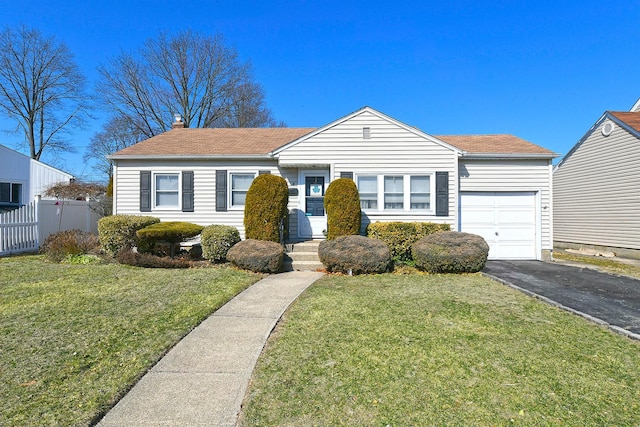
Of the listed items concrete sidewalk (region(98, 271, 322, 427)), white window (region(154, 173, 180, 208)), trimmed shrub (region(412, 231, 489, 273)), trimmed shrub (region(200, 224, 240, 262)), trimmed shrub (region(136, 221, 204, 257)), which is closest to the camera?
concrete sidewalk (region(98, 271, 322, 427))

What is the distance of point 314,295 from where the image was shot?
20.8ft

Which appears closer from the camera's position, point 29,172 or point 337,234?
point 337,234

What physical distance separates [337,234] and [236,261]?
285 cm

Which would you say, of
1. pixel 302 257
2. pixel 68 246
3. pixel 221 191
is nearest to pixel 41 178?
pixel 68 246

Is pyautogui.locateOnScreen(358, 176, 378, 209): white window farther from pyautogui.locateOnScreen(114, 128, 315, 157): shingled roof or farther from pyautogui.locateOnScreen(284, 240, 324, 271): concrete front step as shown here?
pyautogui.locateOnScreen(114, 128, 315, 157): shingled roof

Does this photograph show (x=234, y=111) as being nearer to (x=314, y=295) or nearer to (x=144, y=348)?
(x=314, y=295)

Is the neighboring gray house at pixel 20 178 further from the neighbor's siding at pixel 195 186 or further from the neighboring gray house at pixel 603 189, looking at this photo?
the neighboring gray house at pixel 603 189

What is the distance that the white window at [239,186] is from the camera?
1162cm

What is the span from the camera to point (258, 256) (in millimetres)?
8359

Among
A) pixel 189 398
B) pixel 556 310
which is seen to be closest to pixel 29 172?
pixel 189 398

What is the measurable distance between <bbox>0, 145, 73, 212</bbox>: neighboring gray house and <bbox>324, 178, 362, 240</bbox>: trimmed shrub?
18.2 metres

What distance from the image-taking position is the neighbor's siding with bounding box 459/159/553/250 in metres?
11.3

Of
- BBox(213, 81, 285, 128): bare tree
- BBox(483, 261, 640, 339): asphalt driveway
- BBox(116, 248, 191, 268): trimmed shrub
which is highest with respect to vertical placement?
BBox(213, 81, 285, 128): bare tree

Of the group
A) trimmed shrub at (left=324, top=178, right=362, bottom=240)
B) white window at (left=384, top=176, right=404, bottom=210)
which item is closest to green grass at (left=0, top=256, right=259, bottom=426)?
trimmed shrub at (left=324, top=178, right=362, bottom=240)
